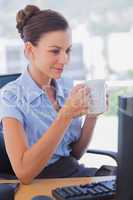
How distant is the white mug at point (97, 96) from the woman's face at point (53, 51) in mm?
296

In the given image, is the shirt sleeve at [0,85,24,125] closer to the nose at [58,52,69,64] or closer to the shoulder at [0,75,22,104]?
the shoulder at [0,75,22,104]

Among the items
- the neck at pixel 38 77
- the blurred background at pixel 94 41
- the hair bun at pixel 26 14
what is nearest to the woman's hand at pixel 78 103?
the neck at pixel 38 77

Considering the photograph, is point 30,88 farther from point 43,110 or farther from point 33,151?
point 33,151


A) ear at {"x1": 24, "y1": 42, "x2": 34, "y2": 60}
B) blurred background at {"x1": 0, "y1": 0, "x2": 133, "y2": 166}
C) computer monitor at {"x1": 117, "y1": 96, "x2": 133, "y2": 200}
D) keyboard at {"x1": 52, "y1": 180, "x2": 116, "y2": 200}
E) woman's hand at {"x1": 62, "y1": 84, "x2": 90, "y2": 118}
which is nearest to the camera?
computer monitor at {"x1": 117, "y1": 96, "x2": 133, "y2": 200}

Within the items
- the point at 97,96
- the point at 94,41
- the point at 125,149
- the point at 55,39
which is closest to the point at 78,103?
the point at 97,96

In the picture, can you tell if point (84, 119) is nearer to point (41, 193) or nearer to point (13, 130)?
point (13, 130)

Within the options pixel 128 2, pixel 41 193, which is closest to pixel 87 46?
pixel 128 2

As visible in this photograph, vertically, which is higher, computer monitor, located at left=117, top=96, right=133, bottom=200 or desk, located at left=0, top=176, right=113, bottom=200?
computer monitor, located at left=117, top=96, right=133, bottom=200

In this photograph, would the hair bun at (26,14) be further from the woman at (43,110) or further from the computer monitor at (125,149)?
the computer monitor at (125,149)

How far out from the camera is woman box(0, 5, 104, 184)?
117 cm

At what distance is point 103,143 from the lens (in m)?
2.91

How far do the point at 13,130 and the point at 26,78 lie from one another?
25cm

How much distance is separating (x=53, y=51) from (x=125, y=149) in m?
0.68

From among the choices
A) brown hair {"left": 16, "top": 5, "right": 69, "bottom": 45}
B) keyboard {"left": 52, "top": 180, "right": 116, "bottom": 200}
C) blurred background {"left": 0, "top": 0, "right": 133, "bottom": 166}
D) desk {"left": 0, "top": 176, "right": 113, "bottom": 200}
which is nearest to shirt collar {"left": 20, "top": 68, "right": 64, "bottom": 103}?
brown hair {"left": 16, "top": 5, "right": 69, "bottom": 45}
